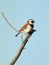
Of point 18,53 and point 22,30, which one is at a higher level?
point 18,53

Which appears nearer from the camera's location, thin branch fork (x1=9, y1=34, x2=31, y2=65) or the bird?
thin branch fork (x1=9, y1=34, x2=31, y2=65)

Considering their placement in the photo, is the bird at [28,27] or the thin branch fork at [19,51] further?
the bird at [28,27]

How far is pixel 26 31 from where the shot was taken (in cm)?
205

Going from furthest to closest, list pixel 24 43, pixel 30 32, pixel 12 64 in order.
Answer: pixel 30 32, pixel 24 43, pixel 12 64

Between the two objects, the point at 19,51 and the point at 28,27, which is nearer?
the point at 19,51

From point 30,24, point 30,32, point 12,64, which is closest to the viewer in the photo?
point 12,64

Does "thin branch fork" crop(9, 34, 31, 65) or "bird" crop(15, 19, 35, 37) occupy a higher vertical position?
"thin branch fork" crop(9, 34, 31, 65)

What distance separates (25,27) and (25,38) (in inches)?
12.6

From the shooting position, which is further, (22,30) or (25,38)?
(22,30)

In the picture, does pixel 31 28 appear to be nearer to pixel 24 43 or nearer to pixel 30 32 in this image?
pixel 30 32

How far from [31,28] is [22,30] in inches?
6.0

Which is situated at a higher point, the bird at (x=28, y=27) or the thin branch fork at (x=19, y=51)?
the thin branch fork at (x=19, y=51)

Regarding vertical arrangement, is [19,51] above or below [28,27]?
above

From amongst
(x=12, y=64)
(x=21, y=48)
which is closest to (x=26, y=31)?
(x=21, y=48)
